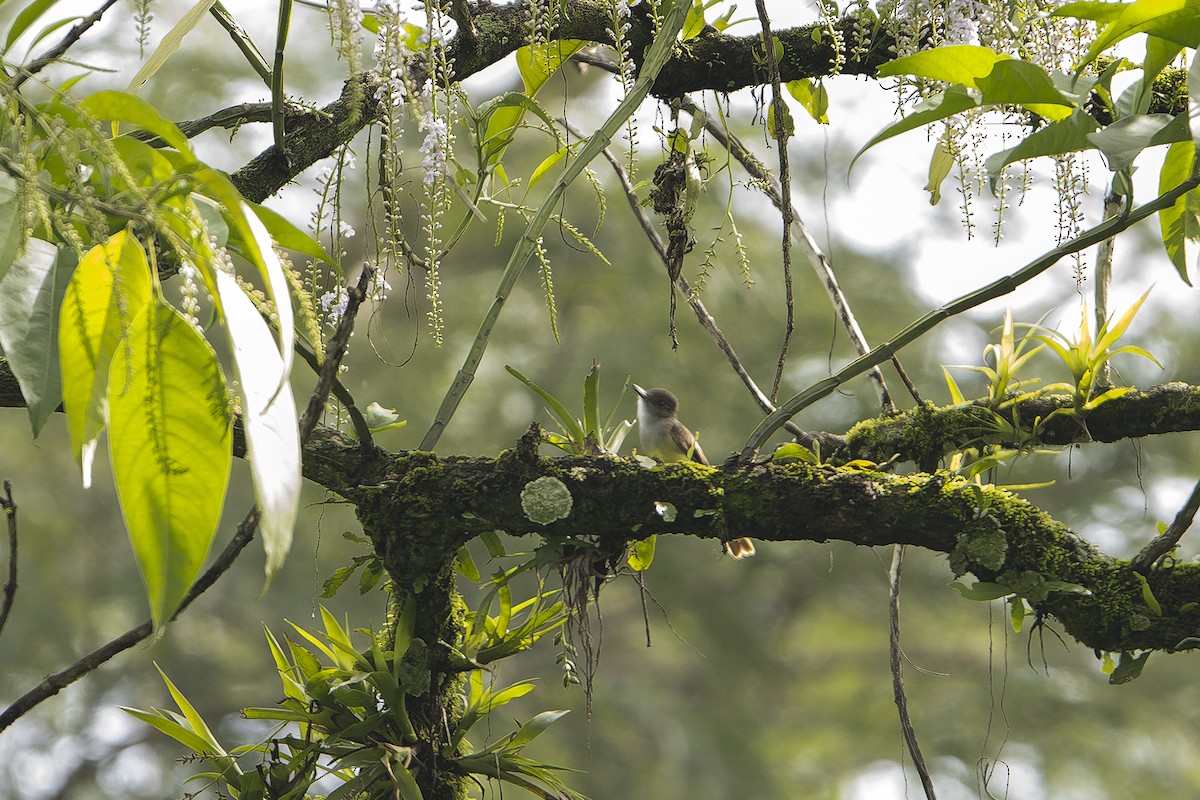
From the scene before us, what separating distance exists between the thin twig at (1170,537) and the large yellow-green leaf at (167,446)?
0.84 metres

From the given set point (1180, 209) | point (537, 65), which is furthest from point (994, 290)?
point (537, 65)

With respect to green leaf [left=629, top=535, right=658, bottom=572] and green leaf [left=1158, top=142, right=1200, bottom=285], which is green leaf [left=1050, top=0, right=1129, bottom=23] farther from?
green leaf [left=629, top=535, right=658, bottom=572]

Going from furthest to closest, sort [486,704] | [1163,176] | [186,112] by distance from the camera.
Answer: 1. [186,112]
2. [486,704]
3. [1163,176]

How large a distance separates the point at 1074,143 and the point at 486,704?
0.83 m

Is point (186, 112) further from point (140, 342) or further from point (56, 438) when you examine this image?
point (140, 342)

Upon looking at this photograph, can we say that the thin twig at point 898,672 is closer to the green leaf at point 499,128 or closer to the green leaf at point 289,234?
the green leaf at point 499,128

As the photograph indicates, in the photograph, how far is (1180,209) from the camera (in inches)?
35.4

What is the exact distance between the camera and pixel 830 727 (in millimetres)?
4641

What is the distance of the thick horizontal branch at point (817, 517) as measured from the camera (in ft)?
3.05

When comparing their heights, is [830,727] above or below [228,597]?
above

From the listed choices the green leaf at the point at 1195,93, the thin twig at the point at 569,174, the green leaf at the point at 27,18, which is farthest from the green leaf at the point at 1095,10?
the green leaf at the point at 27,18

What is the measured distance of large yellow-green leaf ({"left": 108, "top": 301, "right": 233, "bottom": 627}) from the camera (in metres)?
0.39

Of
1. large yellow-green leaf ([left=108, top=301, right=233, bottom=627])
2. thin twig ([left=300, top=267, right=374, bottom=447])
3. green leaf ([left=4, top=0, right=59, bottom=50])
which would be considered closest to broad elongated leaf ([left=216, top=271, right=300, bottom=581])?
large yellow-green leaf ([left=108, top=301, right=233, bottom=627])

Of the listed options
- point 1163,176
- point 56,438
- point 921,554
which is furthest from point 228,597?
point 1163,176
